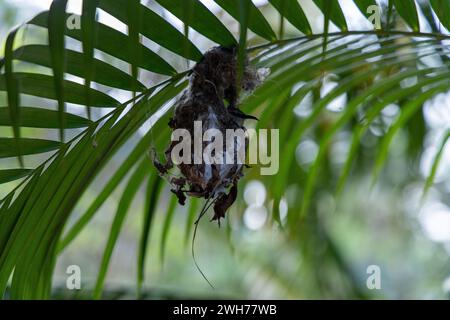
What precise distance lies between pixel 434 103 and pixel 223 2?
94cm

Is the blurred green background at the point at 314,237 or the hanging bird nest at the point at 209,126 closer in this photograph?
the hanging bird nest at the point at 209,126

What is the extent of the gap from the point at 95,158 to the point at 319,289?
148 centimetres

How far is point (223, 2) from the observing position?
0.63 m

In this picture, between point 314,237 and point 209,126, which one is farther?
point 314,237

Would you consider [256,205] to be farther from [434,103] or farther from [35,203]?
[35,203]

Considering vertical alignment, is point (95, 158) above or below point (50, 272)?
above

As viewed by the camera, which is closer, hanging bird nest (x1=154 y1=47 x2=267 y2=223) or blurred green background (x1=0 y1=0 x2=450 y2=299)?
hanging bird nest (x1=154 y1=47 x2=267 y2=223)

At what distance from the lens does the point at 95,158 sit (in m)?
0.67
